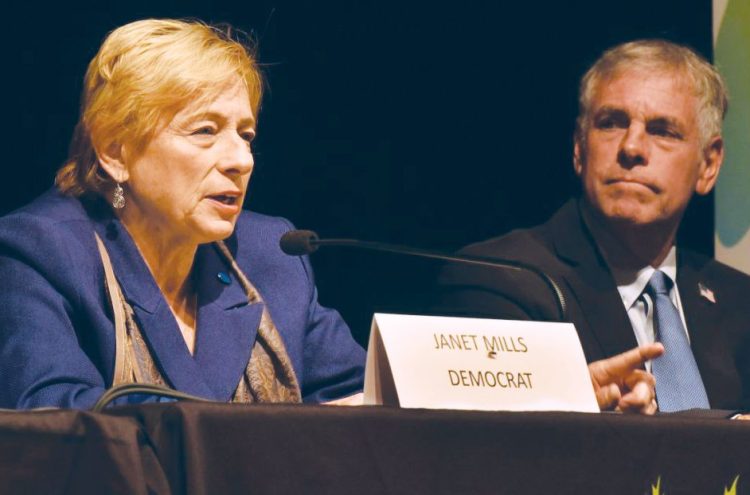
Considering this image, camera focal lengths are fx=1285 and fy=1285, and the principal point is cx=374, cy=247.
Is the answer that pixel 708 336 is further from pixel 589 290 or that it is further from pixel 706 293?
pixel 589 290

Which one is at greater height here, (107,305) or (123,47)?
(123,47)

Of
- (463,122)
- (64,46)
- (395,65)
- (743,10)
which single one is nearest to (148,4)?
(64,46)

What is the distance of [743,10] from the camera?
3453mm

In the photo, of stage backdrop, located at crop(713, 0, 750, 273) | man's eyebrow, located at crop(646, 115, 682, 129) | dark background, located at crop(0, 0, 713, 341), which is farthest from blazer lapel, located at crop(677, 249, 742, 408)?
dark background, located at crop(0, 0, 713, 341)

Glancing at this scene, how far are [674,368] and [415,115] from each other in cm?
104

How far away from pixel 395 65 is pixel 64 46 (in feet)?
2.86

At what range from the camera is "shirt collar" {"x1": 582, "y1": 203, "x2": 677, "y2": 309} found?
2.85 metres

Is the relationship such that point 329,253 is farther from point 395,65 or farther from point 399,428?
point 399,428

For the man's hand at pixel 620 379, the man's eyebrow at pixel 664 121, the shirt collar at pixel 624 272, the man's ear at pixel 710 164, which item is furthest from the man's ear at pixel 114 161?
the man's ear at pixel 710 164

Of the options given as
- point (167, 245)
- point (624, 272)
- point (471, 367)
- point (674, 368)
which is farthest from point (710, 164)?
point (471, 367)

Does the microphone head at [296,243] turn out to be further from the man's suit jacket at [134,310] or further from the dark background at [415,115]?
the dark background at [415,115]

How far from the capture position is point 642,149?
2926 millimetres

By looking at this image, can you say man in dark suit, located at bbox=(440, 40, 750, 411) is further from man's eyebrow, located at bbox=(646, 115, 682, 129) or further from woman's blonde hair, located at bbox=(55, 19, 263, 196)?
woman's blonde hair, located at bbox=(55, 19, 263, 196)

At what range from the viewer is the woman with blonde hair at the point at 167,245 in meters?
2.14
